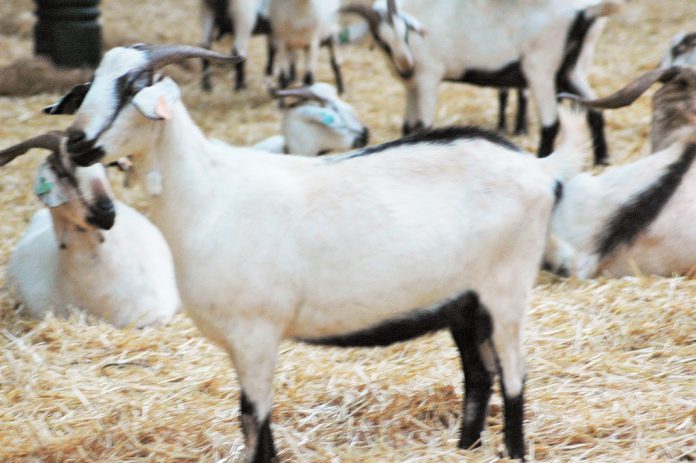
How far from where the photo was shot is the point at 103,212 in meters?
4.43

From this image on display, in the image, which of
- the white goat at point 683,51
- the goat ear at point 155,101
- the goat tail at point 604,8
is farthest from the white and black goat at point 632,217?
the goat ear at point 155,101

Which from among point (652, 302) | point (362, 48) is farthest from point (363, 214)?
point (362, 48)

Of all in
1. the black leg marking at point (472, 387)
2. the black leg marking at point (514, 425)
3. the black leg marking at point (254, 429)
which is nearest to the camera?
the black leg marking at point (254, 429)

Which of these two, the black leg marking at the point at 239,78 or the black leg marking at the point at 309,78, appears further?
the black leg marking at the point at 239,78

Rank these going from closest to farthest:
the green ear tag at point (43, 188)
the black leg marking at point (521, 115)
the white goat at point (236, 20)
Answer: the green ear tag at point (43, 188) → the black leg marking at point (521, 115) → the white goat at point (236, 20)

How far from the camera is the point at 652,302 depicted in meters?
4.48

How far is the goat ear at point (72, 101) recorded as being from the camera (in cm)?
291

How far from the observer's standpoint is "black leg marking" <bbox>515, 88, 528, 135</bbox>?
763cm

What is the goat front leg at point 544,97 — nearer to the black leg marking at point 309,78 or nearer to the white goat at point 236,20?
the black leg marking at point 309,78

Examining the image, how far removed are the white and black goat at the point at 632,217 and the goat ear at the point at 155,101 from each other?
2549 millimetres

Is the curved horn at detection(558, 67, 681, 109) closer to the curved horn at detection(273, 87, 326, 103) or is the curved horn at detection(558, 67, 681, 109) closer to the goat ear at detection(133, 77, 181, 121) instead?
the curved horn at detection(273, 87, 326, 103)

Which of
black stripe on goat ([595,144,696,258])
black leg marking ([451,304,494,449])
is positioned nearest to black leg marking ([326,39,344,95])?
black stripe on goat ([595,144,696,258])

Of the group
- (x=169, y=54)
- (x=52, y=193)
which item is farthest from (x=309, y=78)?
(x=169, y=54)

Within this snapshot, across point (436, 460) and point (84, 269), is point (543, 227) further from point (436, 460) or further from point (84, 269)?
point (84, 269)
